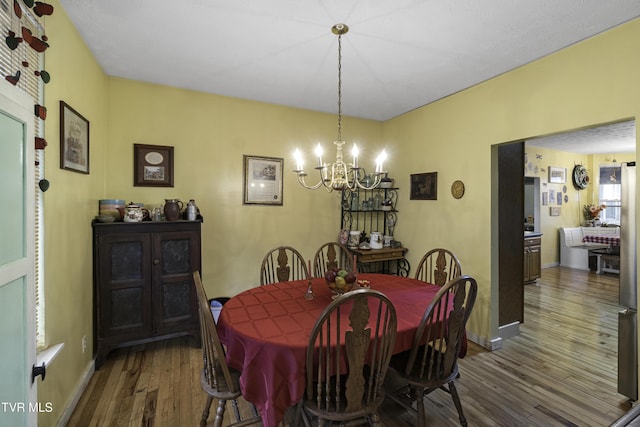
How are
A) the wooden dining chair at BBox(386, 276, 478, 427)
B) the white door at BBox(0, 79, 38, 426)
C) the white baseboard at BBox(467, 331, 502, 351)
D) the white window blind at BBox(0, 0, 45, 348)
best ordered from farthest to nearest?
the white baseboard at BBox(467, 331, 502, 351), the wooden dining chair at BBox(386, 276, 478, 427), the white window blind at BBox(0, 0, 45, 348), the white door at BBox(0, 79, 38, 426)

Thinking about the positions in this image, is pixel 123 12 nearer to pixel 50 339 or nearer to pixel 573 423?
pixel 50 339

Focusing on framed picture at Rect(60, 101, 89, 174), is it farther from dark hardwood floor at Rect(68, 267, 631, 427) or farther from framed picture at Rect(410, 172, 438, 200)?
framed picture at Rect(410, 172, 438, 200)

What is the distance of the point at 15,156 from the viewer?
1012mm

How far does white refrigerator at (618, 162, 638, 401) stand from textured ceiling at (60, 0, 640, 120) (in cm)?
120

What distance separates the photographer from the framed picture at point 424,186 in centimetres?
350

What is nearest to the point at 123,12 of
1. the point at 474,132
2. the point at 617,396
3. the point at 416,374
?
the point at 416,374

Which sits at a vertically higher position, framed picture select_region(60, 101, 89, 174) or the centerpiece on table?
framed picture select_region(60, 101, 89, 174)

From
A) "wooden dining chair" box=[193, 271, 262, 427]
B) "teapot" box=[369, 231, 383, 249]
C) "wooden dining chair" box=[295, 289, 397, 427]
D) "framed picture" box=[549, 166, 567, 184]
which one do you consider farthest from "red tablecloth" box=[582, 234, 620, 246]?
"wooden dining chair" box=[193, 271, 262, 427]

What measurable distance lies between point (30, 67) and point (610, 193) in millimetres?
9436

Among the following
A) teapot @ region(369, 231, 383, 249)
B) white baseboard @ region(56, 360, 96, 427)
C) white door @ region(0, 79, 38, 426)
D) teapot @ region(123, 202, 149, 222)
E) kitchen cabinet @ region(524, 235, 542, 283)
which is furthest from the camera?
kitchen cabinet @ region(524, 235, 542, 283)

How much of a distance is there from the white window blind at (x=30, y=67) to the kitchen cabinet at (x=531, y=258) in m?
6.07

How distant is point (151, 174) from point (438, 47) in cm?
294

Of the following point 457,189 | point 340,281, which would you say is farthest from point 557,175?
point 340,281

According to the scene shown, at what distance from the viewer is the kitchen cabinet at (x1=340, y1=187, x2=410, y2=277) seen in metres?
3.97
